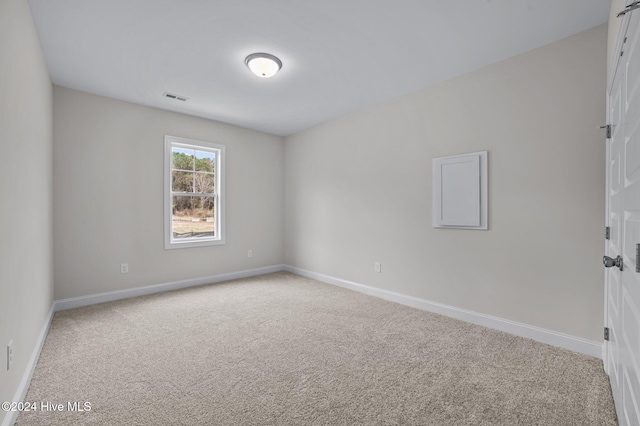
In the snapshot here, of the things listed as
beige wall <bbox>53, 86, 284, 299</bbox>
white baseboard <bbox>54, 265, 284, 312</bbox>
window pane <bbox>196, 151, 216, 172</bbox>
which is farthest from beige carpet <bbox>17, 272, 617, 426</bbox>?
window pane <bbox>196, 151, 216, 172</bbox>

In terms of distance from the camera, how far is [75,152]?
358cm

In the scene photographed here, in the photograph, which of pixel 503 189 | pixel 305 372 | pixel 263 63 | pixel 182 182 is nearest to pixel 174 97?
pixel 182 182

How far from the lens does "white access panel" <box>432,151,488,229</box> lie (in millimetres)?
3044

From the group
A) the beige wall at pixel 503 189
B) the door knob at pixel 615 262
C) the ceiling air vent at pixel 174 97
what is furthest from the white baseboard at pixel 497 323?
the ceiling air vent at pixel 174 97

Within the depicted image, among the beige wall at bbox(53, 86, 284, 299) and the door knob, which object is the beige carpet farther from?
the door knob

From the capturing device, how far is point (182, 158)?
459 centimetres

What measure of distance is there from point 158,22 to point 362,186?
9.41ft

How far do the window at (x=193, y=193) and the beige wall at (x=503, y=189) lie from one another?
6.72ft

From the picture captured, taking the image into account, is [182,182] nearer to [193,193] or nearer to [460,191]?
[193,193]

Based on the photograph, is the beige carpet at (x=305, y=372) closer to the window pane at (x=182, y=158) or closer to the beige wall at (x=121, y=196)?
the beige wall at (x=121, y=196)

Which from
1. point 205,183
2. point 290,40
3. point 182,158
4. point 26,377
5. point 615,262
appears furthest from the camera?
point 205,183

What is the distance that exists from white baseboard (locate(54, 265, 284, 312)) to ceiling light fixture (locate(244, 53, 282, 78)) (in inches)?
123

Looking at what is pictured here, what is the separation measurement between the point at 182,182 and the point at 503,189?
4.18 metres

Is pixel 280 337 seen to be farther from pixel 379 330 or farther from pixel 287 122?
pixel 287 122
